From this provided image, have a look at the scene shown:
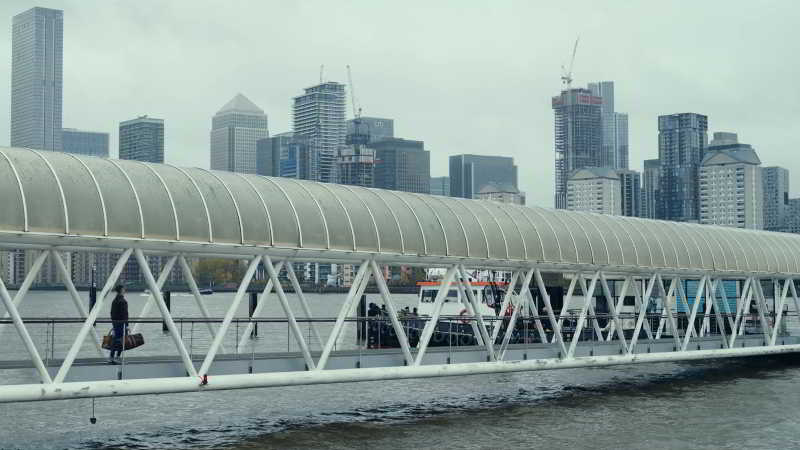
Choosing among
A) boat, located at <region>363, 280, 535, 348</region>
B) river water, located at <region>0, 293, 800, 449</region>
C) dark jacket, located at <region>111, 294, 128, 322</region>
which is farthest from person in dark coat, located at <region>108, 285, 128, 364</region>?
boat, located at <region>363, 280, 535, 348</region>

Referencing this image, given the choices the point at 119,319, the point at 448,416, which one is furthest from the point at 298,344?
the point at 448,416

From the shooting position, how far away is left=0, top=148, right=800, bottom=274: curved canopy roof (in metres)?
24.2

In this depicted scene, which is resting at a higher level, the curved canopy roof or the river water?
the curved canopy roof

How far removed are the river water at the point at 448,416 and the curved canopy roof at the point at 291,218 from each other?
4969 millimetres

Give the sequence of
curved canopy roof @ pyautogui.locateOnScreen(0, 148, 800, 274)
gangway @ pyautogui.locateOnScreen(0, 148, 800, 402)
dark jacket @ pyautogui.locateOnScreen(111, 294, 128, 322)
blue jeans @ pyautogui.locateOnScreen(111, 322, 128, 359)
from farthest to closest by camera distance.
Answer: dark jacket @ pyautogui.locateOnScreen(111, 294, 128, 322) → blue jeans @ pyautogui.locateOnScreen(111, 322, 128, 359) → gangway @ pyautogui.locateOnScreen(0, 148, 800, 402) → curved canopy roof @ pyautogui.locateOnScreen(0, 148, 800, 274)

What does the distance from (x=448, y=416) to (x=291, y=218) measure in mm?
11656

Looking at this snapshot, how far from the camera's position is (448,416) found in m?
36.5

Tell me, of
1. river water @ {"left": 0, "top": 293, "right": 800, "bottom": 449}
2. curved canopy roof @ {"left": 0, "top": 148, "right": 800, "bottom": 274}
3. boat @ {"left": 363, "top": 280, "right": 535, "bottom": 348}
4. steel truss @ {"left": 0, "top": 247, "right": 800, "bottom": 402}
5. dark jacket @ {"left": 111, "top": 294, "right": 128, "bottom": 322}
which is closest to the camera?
steel truss @ {"left": 0, "top": 247, "right": 800, "bottom": 402}

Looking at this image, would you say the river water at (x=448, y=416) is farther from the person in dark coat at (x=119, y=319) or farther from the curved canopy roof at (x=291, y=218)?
the curved canopy roof at (x=291, y=218)

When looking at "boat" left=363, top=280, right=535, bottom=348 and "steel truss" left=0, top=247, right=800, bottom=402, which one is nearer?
"steel truss" left=0, top=247, right=800, bottom=402

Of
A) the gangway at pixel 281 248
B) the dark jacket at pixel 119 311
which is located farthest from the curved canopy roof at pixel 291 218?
the dark jacket at pixel 119 311

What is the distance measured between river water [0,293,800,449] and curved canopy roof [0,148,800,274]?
196 inches

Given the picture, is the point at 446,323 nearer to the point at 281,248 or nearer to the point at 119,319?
the point at 281,248

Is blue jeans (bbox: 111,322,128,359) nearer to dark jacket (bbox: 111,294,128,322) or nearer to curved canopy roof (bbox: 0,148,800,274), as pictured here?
dark jacket (bbox: 111,294,128,322)
